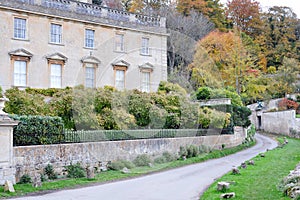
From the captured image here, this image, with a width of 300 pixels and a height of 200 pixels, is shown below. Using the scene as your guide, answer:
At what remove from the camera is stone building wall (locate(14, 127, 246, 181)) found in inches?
601

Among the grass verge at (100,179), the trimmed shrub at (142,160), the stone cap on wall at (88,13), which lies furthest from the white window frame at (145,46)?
the trimmed shrub at (142,160)

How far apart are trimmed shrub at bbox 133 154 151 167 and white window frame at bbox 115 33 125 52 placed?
13.0 meters

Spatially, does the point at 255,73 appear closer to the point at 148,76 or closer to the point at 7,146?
the point at 148,76

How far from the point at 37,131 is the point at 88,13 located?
15.9 metres

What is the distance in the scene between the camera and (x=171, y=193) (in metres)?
13.1

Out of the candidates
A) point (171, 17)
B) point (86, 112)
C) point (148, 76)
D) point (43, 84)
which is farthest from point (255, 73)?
point (86, 112)

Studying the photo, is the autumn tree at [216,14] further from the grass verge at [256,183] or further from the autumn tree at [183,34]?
the grass verge at [256,183]

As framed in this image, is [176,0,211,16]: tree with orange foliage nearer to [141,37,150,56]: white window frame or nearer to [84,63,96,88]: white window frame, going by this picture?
[141,37,150,56]: white window frame

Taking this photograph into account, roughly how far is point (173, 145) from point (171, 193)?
10546 mm

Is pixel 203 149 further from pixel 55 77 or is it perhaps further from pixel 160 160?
pixel 55 77

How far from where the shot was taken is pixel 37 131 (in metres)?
16.0

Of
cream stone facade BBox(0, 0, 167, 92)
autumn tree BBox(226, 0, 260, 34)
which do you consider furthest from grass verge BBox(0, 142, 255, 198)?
autumn tree BBox(226, 0, 260, 34)

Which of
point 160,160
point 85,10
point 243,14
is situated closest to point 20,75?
point 85,10

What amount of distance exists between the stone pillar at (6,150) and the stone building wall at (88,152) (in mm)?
397
